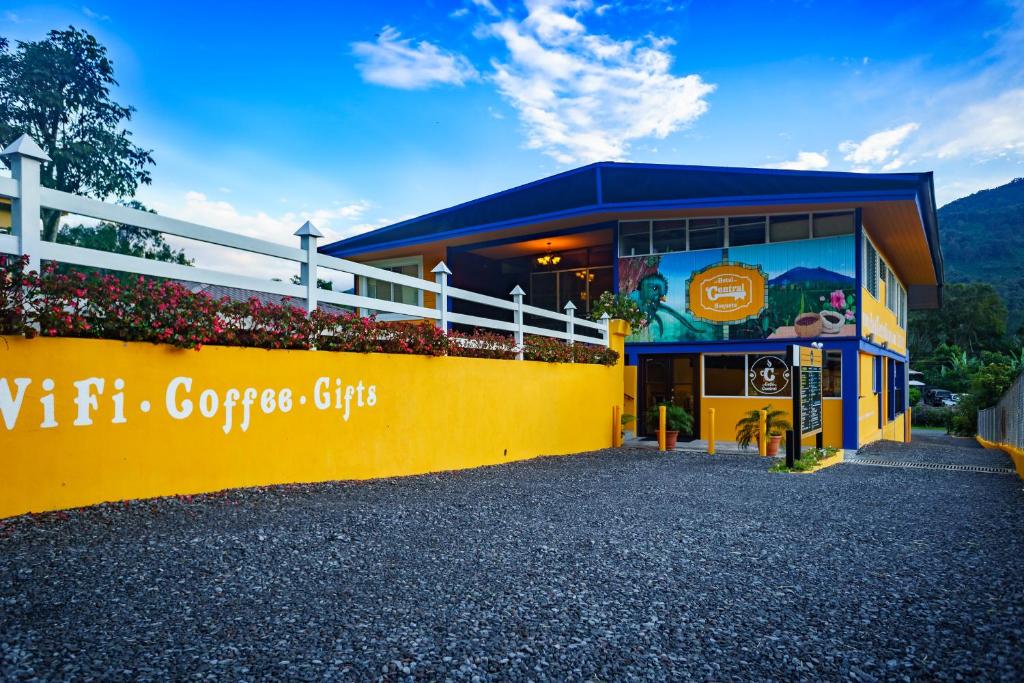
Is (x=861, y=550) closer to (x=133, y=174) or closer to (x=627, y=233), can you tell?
(x=627, y=233)

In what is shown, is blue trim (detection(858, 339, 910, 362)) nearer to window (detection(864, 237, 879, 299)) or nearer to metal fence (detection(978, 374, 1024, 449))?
window (detection(864, 237, 879, 299))

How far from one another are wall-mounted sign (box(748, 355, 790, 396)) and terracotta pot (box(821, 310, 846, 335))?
1227mm

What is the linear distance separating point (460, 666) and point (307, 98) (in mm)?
14079

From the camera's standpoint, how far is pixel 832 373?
13.3 meters

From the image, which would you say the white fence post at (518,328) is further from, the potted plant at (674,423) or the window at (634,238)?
the window at (634,238)

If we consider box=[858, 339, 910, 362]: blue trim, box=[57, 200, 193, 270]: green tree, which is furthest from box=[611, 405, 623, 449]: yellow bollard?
box=[57, 200, 193, 270]: green tree

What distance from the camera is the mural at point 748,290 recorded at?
510 inches

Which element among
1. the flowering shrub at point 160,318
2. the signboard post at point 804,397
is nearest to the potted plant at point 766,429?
the signboard post at point 804,397

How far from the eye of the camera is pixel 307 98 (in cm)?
1392

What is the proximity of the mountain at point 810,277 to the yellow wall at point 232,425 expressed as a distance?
24.1 ft

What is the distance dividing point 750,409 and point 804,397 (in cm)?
367

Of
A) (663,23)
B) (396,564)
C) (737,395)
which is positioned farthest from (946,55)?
(396,564)

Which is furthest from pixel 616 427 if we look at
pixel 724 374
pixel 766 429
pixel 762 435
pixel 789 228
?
pixel 789 228

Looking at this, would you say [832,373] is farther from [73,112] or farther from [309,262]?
[73,112]
